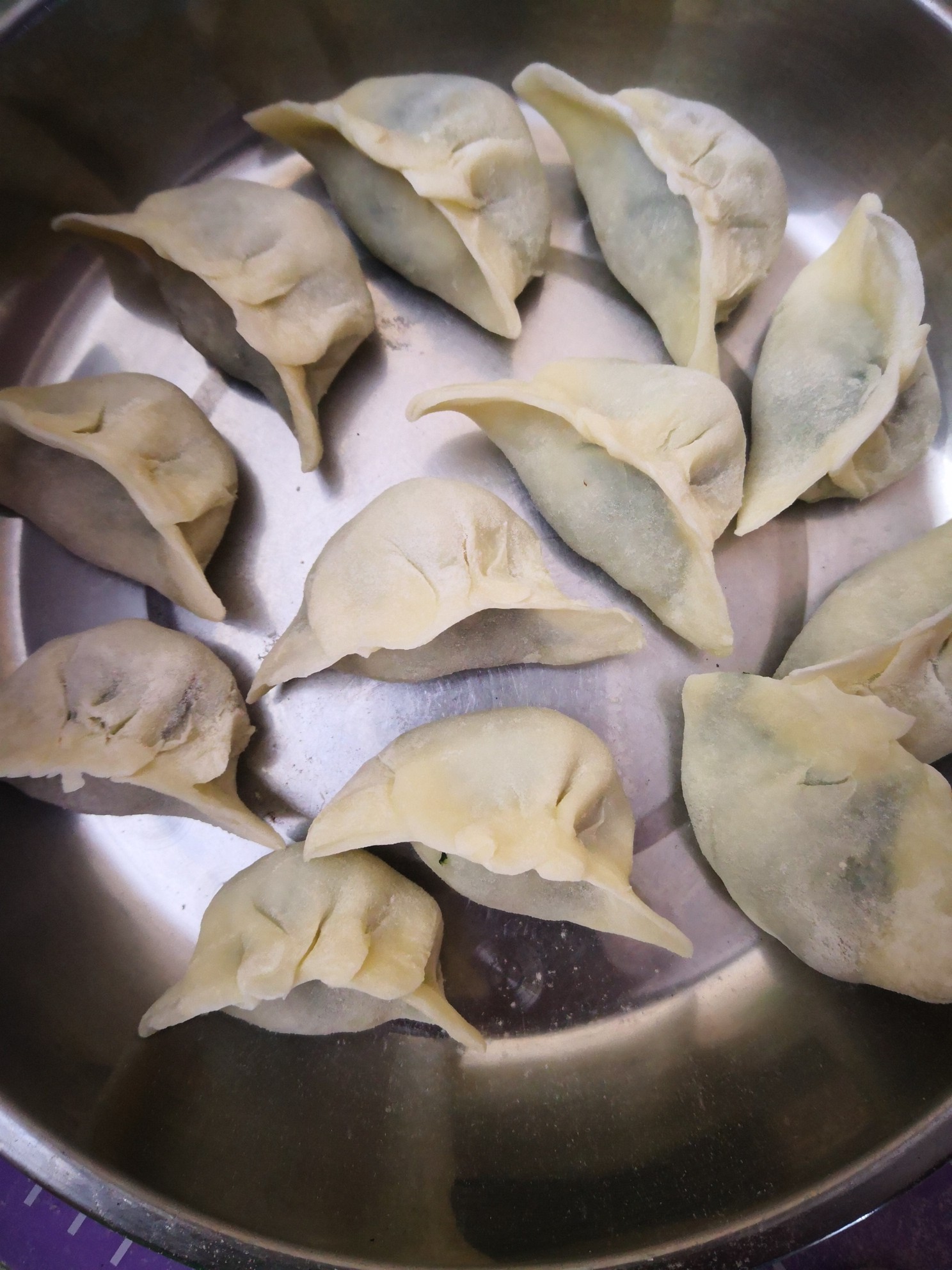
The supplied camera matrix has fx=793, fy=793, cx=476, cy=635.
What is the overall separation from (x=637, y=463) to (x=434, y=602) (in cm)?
30

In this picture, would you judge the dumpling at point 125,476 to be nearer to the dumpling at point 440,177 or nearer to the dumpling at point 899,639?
the dumpling at point 440,177

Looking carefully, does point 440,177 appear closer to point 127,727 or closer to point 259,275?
point 259,275

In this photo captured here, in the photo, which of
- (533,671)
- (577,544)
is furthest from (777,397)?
(533,671)

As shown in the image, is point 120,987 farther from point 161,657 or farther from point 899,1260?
point 899,1260

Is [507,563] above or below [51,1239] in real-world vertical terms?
above

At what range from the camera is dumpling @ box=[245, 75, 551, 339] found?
3.42 feet

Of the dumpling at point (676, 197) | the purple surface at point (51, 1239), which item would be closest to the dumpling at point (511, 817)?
the dumpling at point (676, 197)

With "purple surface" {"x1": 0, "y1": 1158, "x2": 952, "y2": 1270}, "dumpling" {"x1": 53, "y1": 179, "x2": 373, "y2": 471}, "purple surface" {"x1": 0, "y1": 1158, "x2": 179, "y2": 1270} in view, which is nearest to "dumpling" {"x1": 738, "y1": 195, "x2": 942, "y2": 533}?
"dumpling" {"x1": 53, "y1": 179, "x2": 373, "y2": 471}

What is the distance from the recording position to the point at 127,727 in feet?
3.16

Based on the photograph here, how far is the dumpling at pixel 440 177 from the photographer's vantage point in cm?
104

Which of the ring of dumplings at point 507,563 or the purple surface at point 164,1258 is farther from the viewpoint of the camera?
the purple surface at point 164,1258

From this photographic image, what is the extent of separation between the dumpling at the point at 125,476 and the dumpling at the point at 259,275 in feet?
0.38

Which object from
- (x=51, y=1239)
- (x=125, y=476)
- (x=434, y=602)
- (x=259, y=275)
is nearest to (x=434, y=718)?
(x=434, y=602)

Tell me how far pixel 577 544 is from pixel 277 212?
59cm
